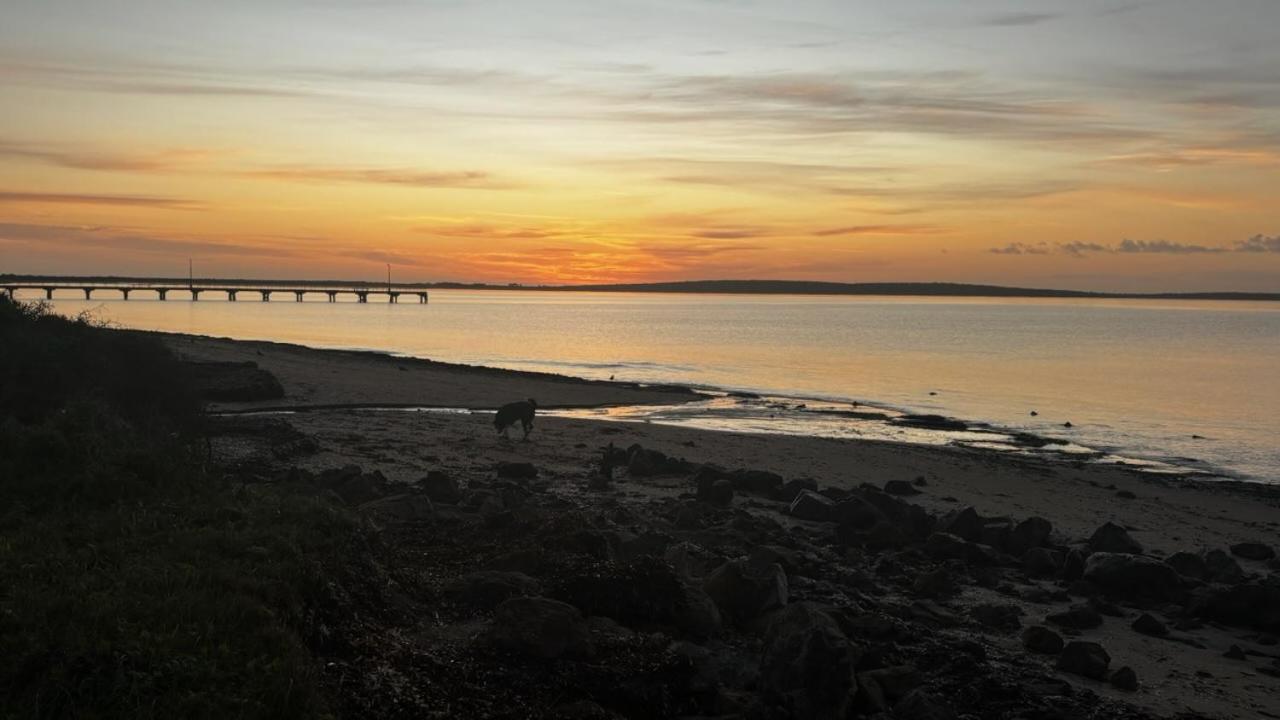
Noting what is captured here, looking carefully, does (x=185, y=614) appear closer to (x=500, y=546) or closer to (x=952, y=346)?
(x=500, y=546)

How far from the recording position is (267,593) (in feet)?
27.6

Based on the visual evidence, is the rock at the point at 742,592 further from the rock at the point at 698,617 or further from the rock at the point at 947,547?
the rock at the point at 947,547

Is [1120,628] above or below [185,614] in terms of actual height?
below

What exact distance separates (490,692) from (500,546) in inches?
177

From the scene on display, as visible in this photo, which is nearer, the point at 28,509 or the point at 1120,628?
the point at 28,509

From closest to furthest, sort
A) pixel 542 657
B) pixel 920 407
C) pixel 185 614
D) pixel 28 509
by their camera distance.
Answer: pixel 185 614
pixel 542 657
pixel 28 509
pixel 920 407

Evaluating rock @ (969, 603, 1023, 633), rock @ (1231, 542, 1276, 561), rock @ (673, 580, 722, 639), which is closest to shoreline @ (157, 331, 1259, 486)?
rock @ (1231, 542, 1276, 561)

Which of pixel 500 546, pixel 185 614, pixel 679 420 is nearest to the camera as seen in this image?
pixel 185 614

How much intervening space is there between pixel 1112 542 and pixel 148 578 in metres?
14.4

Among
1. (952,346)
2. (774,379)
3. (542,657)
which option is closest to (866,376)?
(774,379)

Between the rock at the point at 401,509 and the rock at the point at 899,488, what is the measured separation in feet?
35.9

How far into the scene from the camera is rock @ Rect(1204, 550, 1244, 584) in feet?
50.1

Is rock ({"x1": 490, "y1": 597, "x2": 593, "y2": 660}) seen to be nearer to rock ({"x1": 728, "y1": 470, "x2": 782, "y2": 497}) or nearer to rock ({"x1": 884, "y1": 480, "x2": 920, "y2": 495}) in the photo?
rock ({"x1": 728, "y1": 470, "x2": 782, "y2": 497})

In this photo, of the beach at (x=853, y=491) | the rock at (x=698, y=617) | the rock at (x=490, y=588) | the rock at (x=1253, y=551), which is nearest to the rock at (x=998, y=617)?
the beach at (x=853, y=491)
